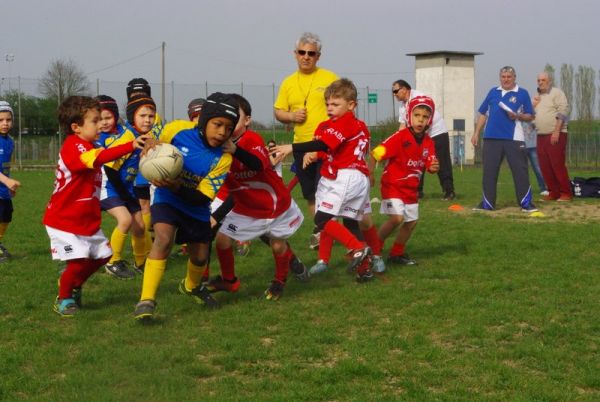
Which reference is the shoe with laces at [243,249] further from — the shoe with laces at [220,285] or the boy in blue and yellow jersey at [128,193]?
the shoe with laces at [220,285]

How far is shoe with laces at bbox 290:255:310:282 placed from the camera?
24.2ft

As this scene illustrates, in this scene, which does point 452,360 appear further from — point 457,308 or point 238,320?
point 238,320

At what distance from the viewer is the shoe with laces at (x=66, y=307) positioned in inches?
244

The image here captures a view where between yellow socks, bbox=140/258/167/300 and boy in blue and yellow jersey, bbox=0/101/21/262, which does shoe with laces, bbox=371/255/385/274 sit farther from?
boy in blue and yellow jersey, bbox=0/101/21/262

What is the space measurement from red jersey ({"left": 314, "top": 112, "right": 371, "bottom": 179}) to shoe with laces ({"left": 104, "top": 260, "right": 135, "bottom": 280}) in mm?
2160

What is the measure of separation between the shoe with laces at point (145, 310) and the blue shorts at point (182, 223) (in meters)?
0.53

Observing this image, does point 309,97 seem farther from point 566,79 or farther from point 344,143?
point 566,79

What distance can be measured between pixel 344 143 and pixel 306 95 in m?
1.30

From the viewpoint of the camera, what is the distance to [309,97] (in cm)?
855

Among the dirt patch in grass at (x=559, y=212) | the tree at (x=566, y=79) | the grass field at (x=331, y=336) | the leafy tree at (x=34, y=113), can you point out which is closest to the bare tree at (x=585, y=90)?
the tree at (x=566, y=79)

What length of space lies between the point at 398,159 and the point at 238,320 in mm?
2878

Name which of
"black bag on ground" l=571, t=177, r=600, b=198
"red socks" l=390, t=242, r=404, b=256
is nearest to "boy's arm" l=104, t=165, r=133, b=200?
"red socks" l=390, t=242, r=404, b=256

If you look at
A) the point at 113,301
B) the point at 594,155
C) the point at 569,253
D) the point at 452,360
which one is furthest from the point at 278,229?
the point at 594,155

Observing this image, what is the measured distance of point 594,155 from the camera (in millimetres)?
32312
